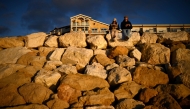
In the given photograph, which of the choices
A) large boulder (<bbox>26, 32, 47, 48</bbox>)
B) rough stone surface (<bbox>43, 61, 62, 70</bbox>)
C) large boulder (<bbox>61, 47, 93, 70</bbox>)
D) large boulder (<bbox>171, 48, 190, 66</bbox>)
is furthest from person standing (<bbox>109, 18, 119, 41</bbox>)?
large boulder (<bbox>26, 32, 47, 48</bbox>)

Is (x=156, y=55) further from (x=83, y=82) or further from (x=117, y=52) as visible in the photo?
(x=83, y=82)

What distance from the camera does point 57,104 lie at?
20.8ft

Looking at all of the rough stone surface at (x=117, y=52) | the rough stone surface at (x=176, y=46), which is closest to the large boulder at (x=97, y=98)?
the rough stone surface at (x=117, y=52)

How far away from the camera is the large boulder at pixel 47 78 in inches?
312

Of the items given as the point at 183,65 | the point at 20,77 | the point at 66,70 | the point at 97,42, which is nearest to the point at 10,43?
the point at 20,77

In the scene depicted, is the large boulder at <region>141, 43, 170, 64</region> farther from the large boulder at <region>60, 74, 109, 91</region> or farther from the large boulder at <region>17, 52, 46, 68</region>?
the large boulder at <region>17, 52, 46, 68</region>

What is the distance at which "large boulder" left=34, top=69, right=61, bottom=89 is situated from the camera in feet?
26.0

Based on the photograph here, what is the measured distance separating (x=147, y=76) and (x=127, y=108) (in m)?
2.79

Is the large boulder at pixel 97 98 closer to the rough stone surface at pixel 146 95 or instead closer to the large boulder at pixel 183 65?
the rough stone surface at pixel 146 95

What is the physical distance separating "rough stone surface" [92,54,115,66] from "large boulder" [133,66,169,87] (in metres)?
2.15

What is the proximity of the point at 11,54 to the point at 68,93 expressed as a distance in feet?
20.9

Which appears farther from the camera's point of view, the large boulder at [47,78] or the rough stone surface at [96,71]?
the rough stone surface at [96,71]

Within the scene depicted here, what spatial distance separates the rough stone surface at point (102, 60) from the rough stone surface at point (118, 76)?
146 cm

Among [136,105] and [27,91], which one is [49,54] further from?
[136,105]
